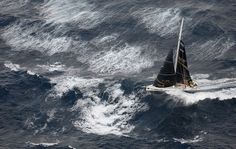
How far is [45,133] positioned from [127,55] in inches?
1185

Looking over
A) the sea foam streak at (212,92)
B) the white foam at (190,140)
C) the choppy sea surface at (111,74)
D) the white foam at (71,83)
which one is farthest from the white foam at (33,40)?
the white foam at (190,140)

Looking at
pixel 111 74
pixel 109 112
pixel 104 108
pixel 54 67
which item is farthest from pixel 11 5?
pixel 109 112

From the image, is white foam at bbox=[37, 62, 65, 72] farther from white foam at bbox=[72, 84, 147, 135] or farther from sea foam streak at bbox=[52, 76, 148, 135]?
white foam at bbox=[72, 84, 147, 135]

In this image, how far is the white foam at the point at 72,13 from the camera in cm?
13025

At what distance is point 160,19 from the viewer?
123 metres

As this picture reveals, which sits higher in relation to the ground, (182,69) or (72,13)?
(72,13)

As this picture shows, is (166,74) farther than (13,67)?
No

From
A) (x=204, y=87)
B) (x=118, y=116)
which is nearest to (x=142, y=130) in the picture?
(x=118, y=116)

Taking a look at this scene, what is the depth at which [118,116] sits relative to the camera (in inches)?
3757

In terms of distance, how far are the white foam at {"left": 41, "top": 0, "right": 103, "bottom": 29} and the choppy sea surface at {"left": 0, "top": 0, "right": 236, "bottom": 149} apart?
0.27m

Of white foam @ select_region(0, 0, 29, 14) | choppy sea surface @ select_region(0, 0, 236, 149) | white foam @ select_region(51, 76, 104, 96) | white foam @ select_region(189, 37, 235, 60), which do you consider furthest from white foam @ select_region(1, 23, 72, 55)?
white foam @ select_region(189, 37, 235, 60)

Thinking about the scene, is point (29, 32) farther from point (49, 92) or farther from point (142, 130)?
point (142, 130)

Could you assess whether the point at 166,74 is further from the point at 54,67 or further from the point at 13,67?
the point at 13,67

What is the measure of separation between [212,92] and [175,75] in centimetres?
715
